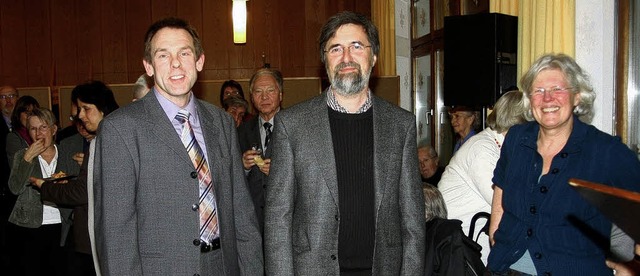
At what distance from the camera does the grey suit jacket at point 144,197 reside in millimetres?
2258

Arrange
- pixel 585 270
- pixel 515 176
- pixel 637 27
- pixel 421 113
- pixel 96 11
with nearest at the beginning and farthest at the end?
pixel 585 270 < pixel 515 176 < pixel 637 27 < pixel 421 113 < pixel 96 11

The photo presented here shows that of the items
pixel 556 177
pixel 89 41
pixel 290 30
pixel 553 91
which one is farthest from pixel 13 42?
pixel 556 177

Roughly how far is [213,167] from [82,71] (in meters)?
9.79

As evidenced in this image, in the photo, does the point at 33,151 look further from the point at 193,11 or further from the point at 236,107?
the point at 193,11

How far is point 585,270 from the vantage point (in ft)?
8.02

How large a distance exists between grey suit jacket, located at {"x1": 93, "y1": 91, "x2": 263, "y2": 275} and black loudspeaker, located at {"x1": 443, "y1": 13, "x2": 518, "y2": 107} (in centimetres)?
301

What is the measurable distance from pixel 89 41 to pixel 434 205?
954 cm

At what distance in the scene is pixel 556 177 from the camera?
8.13 feet

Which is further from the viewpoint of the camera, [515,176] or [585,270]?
[515,176]

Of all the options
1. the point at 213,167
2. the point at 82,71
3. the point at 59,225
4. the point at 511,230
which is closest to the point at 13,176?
the point at 59,225

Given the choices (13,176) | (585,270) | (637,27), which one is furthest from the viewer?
(13,176)

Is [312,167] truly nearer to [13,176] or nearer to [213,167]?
[213,167]

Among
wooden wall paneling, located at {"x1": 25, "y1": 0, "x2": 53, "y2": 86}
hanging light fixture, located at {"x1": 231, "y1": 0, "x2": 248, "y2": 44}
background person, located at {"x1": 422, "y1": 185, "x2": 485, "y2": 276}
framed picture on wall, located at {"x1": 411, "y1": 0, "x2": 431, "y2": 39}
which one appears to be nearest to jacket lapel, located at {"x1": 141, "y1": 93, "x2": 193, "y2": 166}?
background person, located at {"x1": 422, "y1": 185, "x2": 485, "y2": 276}

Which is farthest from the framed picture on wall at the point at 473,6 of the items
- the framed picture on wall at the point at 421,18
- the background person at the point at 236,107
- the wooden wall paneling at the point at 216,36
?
the wooden wall paneling at the point at 216,36
